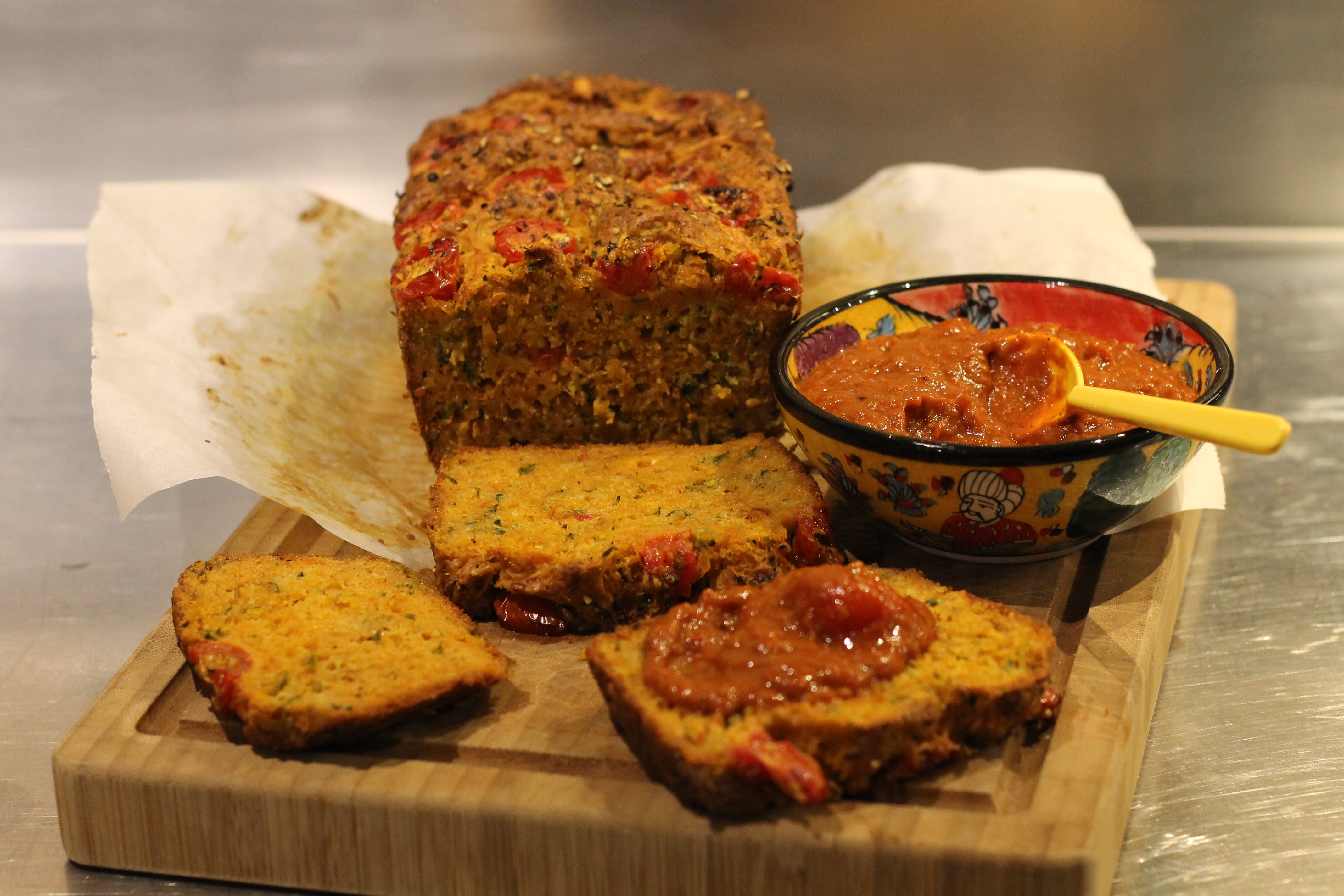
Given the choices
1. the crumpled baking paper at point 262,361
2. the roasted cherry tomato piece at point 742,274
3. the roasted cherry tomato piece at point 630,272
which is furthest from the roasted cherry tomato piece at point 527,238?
the crumpled baking paper at point 262,361

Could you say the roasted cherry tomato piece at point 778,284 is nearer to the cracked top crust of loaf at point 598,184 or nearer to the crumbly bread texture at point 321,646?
the cracked top crust of loaf at point 598,184

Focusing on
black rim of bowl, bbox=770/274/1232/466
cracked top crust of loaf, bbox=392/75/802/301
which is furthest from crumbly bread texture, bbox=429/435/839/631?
cracked top crust of loaf, bbox=392/75/802/301

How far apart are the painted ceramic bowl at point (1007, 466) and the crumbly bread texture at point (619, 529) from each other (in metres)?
0.23

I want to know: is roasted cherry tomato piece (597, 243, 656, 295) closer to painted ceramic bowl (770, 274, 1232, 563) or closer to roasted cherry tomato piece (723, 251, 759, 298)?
roasted cherry tomato piece (723, 251, 759, 298)

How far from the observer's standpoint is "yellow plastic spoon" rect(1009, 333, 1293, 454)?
10.4ft

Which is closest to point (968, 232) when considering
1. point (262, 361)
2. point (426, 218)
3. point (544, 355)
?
point (544, 355)

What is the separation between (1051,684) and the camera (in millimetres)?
3381

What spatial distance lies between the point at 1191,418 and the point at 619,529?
1.62 meters

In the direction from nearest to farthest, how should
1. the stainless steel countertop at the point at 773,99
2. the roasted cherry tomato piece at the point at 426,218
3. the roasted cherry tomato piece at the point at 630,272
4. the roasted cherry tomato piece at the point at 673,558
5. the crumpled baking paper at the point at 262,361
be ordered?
the roasted cherry tomato piece at the point at 673,558 < the crumpled baking paper at the point at 262,361 < the roasted cherry tomato piece at the point at 630,272 < the roasted cherry tomato piece at the point at 426,218 < the stainless steel countertop at the point at 773,99

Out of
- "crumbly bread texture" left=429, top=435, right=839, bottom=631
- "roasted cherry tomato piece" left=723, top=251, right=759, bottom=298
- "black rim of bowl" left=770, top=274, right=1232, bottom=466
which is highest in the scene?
"roasted cherry tomato piece" left=723, top=251, right=759, bottom=298

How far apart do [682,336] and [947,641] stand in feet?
5.65

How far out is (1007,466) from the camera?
355cm

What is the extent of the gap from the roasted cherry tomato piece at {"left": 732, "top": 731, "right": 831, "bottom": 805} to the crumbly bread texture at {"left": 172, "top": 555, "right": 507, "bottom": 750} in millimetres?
765

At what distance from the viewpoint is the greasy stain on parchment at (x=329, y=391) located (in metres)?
4.47
